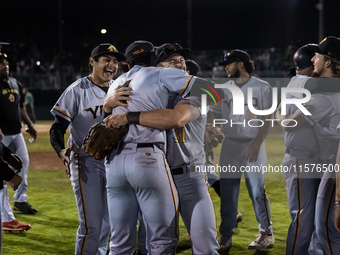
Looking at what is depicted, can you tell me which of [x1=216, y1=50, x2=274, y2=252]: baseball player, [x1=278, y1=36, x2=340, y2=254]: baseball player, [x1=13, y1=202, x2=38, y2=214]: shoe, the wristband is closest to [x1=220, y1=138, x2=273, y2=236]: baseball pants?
[x1=216, y1=50, x2=274, y2=252]: baseball player

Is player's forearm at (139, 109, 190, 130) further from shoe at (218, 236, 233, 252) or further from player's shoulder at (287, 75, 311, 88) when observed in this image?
shoe at (218, 236, 233, 252)

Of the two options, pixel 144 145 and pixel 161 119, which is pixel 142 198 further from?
pixel 161 119

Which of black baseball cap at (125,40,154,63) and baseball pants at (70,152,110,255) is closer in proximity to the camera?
black baseball cap at (125,40,154,63)

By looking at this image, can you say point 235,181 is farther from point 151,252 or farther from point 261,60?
point 261,60

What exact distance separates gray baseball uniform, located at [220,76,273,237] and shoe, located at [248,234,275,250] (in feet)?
0.18

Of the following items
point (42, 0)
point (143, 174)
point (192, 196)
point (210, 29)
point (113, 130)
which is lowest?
point (192, 196)

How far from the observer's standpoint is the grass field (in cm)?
489

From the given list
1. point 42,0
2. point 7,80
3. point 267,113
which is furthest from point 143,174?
point 42,0

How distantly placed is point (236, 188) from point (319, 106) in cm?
165

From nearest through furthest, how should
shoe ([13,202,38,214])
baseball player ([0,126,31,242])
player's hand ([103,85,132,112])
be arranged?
player's hand ([103,85,132,112]), baseball player ([0,126,31,242]), shoe ([13,202,38,214])

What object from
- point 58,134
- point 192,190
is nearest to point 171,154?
point 192,190

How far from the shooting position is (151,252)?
312 centimetres

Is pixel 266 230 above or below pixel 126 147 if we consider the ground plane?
below

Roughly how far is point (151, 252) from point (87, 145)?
0.88m
